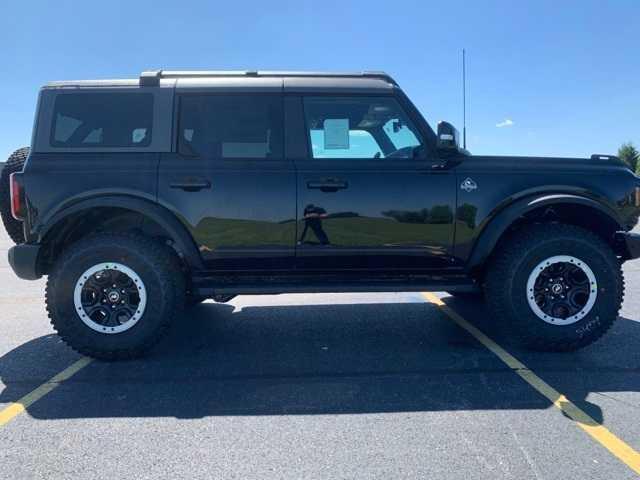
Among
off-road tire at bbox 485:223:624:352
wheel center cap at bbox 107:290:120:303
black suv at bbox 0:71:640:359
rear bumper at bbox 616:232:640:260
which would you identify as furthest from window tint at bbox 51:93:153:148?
rear bumper at bbox 616:232:640:260

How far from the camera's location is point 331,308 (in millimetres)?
5273

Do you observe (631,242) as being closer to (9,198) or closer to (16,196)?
(16,196)

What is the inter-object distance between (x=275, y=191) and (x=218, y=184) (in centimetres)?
44

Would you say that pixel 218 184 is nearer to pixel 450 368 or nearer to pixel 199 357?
pixel 199 357

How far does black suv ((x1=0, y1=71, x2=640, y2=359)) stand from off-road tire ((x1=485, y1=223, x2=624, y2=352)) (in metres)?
0.01

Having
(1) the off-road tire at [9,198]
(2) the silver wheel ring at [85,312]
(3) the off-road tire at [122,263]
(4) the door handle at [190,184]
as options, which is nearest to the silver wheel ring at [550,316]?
(4) the door handle at [190,184]

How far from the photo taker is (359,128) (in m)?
3.95

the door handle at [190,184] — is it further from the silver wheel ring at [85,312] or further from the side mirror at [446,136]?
the side mirror at [446,136]

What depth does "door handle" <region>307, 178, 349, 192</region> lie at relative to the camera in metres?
3.62

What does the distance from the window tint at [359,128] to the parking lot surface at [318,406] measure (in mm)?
1639

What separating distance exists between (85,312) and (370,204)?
2339mm

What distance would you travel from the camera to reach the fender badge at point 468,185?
12.1ft

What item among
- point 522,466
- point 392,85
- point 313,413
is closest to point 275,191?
point 392,85

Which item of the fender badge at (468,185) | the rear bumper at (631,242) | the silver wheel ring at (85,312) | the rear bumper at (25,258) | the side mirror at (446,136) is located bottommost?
the silver wheel ring at (85,312)
